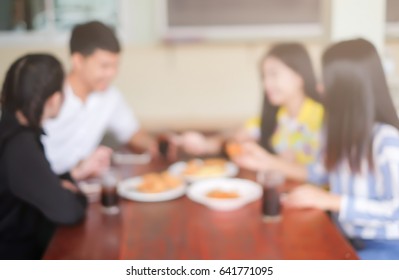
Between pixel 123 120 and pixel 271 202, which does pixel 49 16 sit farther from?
pixel 271 202

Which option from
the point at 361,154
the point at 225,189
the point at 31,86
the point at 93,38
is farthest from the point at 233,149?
the point at 31,86

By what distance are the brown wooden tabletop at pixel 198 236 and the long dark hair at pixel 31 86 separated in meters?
0.32

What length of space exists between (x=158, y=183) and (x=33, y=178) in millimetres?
346

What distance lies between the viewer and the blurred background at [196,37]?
1501 mm

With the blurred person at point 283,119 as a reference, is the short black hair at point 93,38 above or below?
above

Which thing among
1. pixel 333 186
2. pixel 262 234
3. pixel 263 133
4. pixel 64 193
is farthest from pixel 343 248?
pixel 64 193

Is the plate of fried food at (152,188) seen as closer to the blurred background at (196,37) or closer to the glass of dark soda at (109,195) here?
the glass of dark soda at (109,195)

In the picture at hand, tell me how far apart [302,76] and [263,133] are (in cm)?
22

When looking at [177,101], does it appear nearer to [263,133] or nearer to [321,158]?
[263,133]

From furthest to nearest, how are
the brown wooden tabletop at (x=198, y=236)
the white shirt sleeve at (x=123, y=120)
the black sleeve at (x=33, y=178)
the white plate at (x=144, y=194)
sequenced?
the white shirt sleeve at (x=123, y=120), the white plate at (x=144, y=194), the black sleeve at (x=33, y=178), the brown wooden tabletop at (x=198, y=236)

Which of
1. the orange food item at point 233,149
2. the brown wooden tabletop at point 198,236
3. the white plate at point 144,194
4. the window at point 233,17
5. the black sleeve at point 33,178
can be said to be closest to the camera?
the brown wooden tabletop at point 198,236

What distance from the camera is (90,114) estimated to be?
5.76 ft

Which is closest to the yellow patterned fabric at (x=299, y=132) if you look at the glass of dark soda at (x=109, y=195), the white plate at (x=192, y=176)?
the white plate at (x=192, y=176)
